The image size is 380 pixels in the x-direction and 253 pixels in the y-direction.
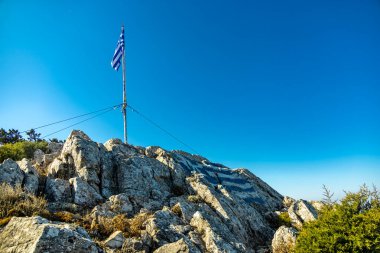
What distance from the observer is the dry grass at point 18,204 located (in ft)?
42.0

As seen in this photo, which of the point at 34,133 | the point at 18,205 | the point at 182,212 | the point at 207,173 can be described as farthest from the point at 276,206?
the point at 34,133

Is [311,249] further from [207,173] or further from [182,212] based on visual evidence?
[207,173]

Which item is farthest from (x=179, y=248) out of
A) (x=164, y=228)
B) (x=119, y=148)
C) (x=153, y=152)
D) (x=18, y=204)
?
(x=153, y=152)

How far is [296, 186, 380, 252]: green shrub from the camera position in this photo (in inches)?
472

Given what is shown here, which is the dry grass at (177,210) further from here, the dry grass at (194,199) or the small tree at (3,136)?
the small tree at (3,136)

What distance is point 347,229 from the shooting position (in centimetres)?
1250

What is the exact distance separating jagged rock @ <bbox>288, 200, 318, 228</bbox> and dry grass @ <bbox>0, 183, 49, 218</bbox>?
56.1ft

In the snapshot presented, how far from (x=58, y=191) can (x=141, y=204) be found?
512cm

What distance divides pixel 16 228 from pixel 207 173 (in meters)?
22.5

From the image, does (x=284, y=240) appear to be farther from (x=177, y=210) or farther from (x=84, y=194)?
(x=84, y=194)

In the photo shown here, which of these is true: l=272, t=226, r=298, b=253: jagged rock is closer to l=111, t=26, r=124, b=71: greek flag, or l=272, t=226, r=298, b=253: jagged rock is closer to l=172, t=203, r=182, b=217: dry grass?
l=172, t=203, r=182, b=217: dry grass

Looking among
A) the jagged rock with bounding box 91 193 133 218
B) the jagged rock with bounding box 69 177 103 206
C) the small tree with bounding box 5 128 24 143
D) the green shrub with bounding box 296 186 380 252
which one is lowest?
the green shrub with bounding box 296 186 380 252

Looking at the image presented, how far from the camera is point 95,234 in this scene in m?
12.5

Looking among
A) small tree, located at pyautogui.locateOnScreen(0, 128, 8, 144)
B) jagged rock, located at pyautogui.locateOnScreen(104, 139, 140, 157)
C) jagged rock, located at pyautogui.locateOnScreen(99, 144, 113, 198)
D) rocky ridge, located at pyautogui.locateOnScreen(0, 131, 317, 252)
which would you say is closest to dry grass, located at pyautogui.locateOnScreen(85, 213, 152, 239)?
rocky ridge, located at pyautogui.locateOnScreen(0, 131, 317, 252)
